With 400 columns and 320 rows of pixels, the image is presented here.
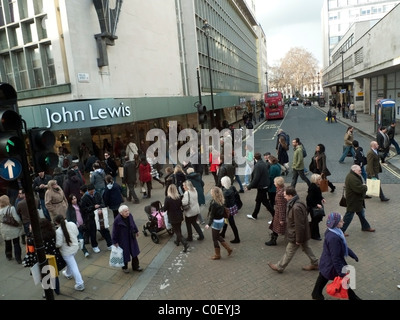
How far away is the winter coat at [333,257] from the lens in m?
4.43

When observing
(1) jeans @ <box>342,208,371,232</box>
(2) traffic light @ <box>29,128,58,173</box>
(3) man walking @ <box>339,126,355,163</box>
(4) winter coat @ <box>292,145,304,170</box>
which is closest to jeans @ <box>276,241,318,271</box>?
(1) jeans @ <box>342,208,371,232</box>

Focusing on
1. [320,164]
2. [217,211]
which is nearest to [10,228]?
[217,211]

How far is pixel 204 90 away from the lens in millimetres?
27062

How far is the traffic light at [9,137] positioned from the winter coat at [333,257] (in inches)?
175

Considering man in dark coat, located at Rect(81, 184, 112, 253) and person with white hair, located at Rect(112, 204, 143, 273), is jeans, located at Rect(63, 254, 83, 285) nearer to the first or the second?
person with white hair, located at Rect(112, 204, 143, 273)

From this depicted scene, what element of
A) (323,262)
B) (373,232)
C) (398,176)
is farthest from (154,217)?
(398,176)

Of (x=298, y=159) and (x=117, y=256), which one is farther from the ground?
(x=298, y=159)

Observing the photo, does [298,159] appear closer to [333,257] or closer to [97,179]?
[333,257]

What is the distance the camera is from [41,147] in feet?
14.4

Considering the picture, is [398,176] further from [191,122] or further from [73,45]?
[191,122]

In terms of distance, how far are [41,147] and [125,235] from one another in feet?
8.13

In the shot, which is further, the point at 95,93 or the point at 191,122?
A: the point at 191,122

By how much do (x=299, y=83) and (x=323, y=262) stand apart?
4591 inches
